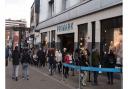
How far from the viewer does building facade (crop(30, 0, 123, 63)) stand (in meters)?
19.3

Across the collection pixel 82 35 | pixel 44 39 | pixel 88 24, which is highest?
pixel 88 24

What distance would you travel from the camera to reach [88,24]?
23438mm

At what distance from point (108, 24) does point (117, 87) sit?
21.9 ft

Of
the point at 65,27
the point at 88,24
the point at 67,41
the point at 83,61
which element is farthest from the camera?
the point at 67,41

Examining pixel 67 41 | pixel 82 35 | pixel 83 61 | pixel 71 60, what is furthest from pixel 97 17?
pixel 67 41

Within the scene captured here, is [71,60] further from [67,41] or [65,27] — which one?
[67,41]

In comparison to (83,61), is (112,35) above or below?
above

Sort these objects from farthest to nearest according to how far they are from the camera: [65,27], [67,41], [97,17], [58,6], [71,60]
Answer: [58,6] → [67,41] → [65,27] → [97,17] → [71,60]

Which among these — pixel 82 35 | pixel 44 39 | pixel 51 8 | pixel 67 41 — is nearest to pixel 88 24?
pixel 82 35

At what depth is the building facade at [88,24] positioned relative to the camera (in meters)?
19.3

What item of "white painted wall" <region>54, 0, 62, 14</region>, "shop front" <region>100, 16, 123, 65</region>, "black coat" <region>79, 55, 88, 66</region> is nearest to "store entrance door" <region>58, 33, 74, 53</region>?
"white painted wall" <region>54, 0, 62, 14</region>

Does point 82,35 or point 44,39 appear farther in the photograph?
point 44,39
